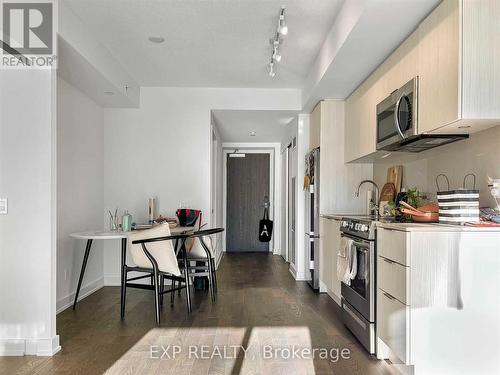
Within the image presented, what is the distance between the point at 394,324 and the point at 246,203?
6470 millimetres

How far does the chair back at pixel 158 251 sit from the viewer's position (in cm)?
375

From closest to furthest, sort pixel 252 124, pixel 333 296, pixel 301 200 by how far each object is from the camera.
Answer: pixel 333 296 < pixel 301 200 < pixel 252 124

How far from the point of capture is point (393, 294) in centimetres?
263

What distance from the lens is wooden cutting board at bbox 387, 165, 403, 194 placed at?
416 centimetres

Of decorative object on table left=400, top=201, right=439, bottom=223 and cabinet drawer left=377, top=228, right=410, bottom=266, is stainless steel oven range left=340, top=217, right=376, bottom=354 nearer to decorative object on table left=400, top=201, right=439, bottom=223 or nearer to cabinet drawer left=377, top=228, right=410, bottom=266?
cabinet drawer left=377, top=228, right=410, bottom=266

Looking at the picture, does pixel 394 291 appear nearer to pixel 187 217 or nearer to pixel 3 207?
pixel 3 207

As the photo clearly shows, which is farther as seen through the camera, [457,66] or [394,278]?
[394,278]

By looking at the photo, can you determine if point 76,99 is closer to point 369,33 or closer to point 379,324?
point 369,33

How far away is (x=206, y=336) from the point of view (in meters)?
3.33

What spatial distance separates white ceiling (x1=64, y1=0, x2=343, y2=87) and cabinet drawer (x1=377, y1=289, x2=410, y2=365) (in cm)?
214

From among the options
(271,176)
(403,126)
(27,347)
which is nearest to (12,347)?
(27,347)

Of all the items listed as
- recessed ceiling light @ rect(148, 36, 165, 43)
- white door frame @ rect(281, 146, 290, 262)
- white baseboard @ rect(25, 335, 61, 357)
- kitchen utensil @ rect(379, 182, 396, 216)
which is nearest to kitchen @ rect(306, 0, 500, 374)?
kitchen utensil @ rect(379, 182, 396, 216)

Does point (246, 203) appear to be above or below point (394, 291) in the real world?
above

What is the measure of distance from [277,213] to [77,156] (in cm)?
488
